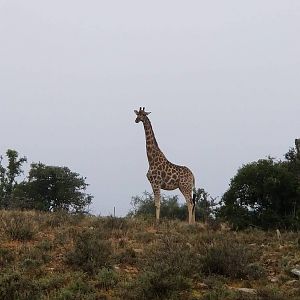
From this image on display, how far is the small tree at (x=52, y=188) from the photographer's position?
105 ft

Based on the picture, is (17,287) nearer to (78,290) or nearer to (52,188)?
(78,290)

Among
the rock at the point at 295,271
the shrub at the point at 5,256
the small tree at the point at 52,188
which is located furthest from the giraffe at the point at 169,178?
the small tree at the point at 52,188

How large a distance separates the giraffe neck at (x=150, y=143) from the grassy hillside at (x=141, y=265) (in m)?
5.57

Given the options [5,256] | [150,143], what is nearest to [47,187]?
[150,143]

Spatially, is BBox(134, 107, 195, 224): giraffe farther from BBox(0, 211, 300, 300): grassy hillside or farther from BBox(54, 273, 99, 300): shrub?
BBox(54, 273, 99, 300): shrub

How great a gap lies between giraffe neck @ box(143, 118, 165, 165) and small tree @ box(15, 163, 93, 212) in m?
14.0

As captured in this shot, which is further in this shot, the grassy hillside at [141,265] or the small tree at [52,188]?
the small tree at [52,188]

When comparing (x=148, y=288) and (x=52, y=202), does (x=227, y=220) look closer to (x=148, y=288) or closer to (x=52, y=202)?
(x=148, y=288)

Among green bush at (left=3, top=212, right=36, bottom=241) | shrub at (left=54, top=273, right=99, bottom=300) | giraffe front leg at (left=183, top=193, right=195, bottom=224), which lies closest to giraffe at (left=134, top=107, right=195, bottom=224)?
giraffe front leg at (left=183, top=193, right=195, bottom=224)

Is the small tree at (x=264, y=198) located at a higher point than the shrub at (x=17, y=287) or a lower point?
higher

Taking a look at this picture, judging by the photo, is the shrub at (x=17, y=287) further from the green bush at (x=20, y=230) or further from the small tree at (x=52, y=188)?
the small tree at (x=52, y=188)

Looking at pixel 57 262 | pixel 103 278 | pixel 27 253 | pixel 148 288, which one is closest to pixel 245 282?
pixel 148 288

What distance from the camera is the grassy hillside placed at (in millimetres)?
8531

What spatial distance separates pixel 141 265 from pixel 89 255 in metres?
1.06
